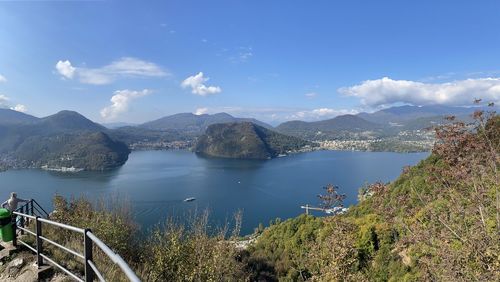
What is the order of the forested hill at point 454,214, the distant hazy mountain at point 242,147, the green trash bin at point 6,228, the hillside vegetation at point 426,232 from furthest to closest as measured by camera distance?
the distant hazy mountain at point 242,147 < the green trash bin at point 6,228 < the hillside vegetation at point 426,232 < the forested hill at point 454,214

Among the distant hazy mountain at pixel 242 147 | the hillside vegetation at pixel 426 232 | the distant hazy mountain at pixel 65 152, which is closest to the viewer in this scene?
the hillside vegetation at pixel 426 232

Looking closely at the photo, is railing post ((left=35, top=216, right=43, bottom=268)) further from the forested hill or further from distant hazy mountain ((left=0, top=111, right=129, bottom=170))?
distant hazy mountain ((left=0, top=111, right=129, bottom=170))

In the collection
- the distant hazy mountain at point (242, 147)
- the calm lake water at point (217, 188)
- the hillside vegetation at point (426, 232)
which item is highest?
the hillside vegetation at point (426, 232)

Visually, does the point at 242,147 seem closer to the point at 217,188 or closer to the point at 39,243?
the point at 217,188

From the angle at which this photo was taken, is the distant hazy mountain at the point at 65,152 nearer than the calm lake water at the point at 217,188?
No

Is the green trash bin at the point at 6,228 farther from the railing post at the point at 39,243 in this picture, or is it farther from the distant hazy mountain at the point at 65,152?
the distant hazy mountain at the point at 65,152

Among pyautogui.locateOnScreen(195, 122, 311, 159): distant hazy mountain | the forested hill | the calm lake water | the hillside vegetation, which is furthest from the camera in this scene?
pyautogui.locateOnScreen(195, 122, 311, 159): distant hazy mountain

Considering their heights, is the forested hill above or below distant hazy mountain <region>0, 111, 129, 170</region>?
above

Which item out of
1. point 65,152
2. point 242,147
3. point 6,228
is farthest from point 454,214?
point 242,147

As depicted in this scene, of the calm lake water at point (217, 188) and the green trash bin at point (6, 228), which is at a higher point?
the green trash bin at point (6, 228)

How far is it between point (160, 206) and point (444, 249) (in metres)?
61.8

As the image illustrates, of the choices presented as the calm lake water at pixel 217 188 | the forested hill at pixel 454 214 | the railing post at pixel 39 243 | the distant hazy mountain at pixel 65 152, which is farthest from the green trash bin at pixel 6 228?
the distant hazy mountain at pixel 65 152

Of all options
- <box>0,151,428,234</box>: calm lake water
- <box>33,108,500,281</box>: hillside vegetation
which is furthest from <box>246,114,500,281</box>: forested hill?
<box>0,151,428,234</box>: calm lake water

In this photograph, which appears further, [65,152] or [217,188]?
[65,152]
